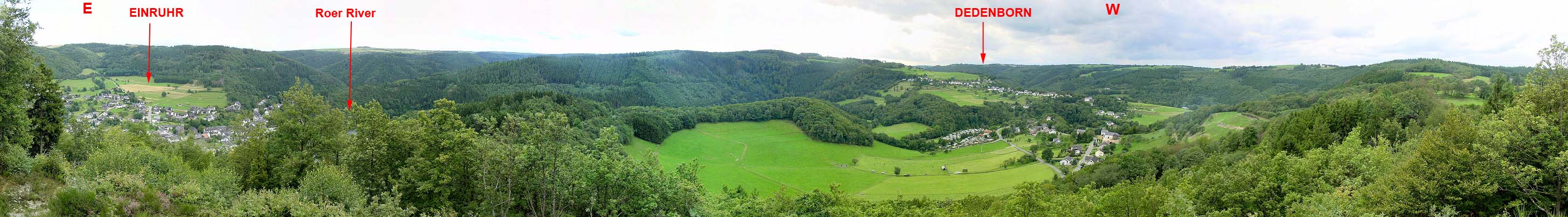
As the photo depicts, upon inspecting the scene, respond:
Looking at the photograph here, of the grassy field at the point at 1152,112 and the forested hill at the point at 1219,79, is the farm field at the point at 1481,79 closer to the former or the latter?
the forested hill at the point at 1219,79

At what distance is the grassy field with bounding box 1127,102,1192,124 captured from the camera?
102875 mm

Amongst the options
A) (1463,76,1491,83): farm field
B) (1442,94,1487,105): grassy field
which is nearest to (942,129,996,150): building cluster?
(1442,94,1487,105): grassy field

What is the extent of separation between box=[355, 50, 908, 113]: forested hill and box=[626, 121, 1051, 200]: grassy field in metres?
43.4

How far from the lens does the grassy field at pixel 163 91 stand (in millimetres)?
86312

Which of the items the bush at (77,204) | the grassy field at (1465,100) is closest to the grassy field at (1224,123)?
the grassy field at (1465,100)

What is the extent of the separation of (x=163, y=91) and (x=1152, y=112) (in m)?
160

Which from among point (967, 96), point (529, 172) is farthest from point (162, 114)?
point (967, 96)

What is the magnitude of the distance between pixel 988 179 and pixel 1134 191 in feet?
152

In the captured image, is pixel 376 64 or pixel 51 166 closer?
pixel 51 166

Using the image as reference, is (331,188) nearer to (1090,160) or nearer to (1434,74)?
(1090,160)

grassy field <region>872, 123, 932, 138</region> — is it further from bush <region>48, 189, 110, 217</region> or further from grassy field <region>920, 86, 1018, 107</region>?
bush <region>48, 189, 110, 217</region>

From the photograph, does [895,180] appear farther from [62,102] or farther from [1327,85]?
[1327,85]

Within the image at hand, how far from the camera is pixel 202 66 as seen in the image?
4387 inches

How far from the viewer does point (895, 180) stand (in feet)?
231
